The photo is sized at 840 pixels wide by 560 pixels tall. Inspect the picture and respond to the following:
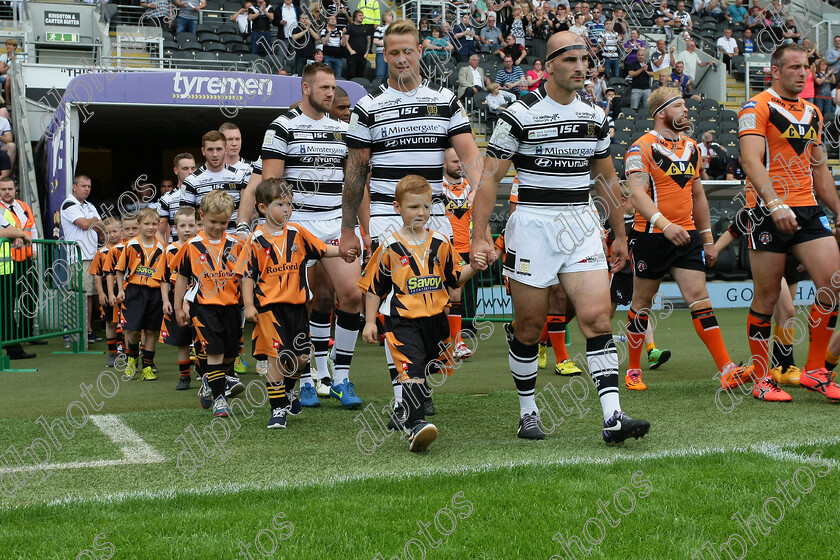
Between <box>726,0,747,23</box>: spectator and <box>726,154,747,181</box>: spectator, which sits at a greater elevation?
<box>726,0,747,23</box>: spectator

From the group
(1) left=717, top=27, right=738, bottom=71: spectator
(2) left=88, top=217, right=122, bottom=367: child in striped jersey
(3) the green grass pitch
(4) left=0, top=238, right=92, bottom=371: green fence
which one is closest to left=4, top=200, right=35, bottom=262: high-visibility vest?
(4) left=0, top=238, right=92, bottom=371: green fence

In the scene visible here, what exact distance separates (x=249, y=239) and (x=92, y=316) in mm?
9152

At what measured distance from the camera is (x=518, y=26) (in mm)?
20641

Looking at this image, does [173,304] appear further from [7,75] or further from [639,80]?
[639,80]

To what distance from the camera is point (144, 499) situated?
380cm

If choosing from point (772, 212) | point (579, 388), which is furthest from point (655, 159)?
point (579, 388)

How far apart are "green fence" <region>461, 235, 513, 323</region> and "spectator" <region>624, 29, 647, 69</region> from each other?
9.61 metres

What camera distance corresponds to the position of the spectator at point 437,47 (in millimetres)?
18281

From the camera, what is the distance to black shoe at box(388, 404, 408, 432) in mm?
5297

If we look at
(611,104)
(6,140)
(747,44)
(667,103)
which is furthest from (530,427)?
(747,44)

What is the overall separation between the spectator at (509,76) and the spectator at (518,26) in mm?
1551

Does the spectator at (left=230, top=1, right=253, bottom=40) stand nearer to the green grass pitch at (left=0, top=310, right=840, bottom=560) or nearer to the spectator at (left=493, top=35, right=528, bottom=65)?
the spectator at (left=493, top=35, right=528, bottom=65)

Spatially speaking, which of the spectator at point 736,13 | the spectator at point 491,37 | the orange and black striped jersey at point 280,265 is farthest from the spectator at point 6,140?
the spectator at point 736,13

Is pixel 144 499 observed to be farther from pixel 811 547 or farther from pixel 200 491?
pixel 811 547
